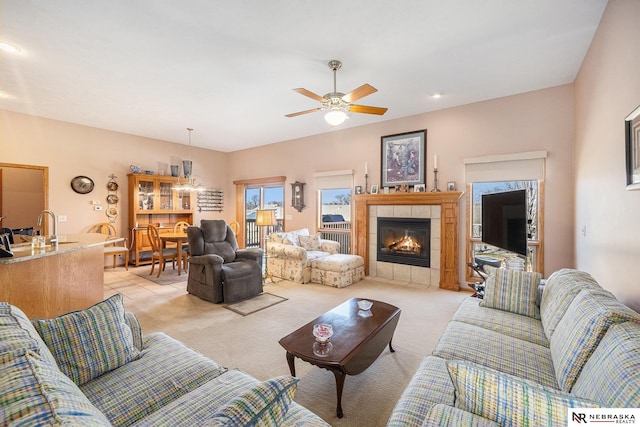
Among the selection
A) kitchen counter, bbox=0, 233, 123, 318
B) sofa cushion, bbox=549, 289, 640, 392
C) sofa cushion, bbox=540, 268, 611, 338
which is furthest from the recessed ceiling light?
sofa cushion, bbox=540, 268, 611, 338

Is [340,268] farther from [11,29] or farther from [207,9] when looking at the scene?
[11,29]

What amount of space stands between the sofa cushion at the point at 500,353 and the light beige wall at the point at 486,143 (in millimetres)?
2857

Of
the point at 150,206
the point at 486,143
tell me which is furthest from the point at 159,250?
the point at 486,143

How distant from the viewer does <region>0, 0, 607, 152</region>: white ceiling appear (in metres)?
2.39

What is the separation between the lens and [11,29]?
8.63ft

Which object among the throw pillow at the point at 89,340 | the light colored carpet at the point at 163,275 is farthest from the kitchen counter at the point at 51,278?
the light colored carpet at the point at 163,275

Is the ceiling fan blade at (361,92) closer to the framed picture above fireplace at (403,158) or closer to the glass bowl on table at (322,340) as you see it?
the glass bowl on table at (322,340)

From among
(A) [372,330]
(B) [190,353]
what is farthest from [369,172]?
(B) [190,353]

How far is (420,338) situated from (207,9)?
369 cm

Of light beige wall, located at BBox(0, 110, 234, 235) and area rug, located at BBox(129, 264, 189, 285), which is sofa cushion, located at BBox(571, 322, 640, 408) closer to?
area rug, located at BBox(129, 264, 189, 285)

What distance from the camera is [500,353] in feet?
5.73

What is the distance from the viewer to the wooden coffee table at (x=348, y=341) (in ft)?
5.99

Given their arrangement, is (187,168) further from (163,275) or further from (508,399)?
(508,399)

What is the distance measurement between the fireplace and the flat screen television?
1.19 m
